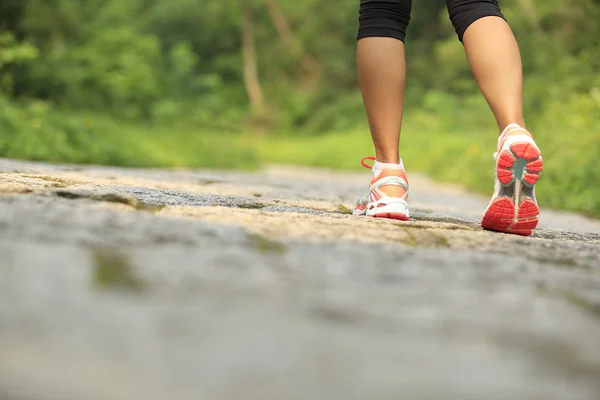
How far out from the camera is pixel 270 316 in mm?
830

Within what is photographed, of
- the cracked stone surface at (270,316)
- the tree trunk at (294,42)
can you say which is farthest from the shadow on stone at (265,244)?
the tree trunk at (294,42)

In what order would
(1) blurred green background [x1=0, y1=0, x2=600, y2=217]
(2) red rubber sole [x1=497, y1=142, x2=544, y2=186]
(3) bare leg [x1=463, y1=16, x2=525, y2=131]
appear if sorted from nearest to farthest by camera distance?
(2) red rubber sole [x1=497, y1=142, x2=544, y2=186] → (3) bare leg [x1=463, y1=16, x2=525, y2=131] → (1) blurred green background [x1=0, y1=0, x2=600, y2=217]

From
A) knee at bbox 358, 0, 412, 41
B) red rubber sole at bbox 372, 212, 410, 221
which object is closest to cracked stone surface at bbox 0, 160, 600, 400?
red rubber sole at bbox 372, 212, 410, 221

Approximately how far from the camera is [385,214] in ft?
6.52

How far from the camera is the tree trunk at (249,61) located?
23.8 meters

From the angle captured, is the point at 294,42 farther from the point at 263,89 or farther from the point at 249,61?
the point at 263,89

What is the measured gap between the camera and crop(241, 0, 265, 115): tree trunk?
23750mm

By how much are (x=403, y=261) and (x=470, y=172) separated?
20.0ft

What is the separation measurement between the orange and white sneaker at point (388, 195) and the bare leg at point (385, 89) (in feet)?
0.19

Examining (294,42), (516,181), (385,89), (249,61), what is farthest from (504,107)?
(294,42)

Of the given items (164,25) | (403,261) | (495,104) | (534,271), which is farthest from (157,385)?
(164,25)

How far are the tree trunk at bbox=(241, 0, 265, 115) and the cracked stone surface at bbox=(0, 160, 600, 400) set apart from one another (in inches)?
886

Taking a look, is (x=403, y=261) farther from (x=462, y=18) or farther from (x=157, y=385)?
(x=462, y=18)

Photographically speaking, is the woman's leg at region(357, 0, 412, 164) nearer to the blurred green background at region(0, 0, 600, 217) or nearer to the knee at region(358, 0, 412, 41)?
the knee at region(358, 0, 412, 41)
